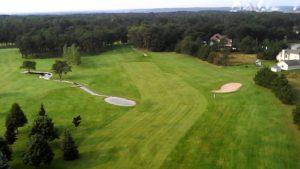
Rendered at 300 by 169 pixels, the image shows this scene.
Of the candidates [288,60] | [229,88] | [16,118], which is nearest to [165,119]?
[16,118]

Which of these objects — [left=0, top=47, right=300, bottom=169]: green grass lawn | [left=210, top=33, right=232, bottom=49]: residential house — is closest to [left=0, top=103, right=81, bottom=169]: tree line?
[left=0, top=47, right=300, bottom=169]: green grass lawn

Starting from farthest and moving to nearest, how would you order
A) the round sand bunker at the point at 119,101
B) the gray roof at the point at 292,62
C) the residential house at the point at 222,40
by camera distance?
the residential house at the point at 222,40 → the gray roof at the point at 292,62 → the round sand bunker at the point at 119,101

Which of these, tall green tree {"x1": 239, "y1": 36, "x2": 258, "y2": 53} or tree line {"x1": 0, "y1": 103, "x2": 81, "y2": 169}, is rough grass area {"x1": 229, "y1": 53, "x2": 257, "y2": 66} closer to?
tall green tree {"x1": 239, "y1": 36, "x2": 258, "y2": 53}

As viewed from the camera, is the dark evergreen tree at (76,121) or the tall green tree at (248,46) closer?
the dark evergreen tree at (76,121)

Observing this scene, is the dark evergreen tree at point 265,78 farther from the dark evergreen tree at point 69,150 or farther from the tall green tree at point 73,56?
the tall green tree at point 73,56

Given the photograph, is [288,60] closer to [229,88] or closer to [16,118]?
[229,88]

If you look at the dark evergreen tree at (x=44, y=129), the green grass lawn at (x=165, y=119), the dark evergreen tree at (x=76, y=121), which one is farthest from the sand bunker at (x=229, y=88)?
the dark evergreen tree at (x=44, y=129)
